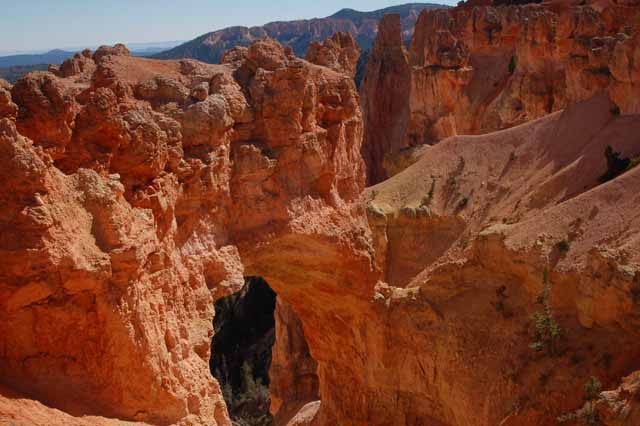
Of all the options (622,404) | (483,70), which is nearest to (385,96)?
(483,70)

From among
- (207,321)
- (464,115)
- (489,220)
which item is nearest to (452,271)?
(489,220)

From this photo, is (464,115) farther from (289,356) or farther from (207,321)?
(207,321)

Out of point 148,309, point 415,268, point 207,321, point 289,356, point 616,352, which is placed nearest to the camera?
point 148,309

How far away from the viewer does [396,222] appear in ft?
87.7

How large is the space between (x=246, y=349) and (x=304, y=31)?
367ft

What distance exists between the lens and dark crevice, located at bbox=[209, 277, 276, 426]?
2694cm

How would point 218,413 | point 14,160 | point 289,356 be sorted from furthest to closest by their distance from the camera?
point 289,356
point 218,413
point 14,160

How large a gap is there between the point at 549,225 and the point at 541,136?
881 cm

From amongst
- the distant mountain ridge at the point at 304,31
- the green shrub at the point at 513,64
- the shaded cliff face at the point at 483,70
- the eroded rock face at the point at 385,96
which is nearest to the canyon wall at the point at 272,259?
the shaded cliff face at the point at 483,70

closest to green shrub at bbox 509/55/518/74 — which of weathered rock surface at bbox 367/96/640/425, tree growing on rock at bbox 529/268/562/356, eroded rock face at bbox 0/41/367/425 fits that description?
weathered rock surface at bbox 367/96/640/425

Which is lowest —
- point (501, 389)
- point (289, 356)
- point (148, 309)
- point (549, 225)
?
point (289, 356)

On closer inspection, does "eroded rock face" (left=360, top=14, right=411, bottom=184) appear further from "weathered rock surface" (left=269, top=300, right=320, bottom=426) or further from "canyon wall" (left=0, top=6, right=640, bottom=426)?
"weathered rock surface" (left=269, top=300, right=320, bottom=426)

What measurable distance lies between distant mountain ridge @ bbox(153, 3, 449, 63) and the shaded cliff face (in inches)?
2981

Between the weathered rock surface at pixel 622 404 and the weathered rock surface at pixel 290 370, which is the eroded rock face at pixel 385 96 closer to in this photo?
the weathered rock surface at pixel 290 370
